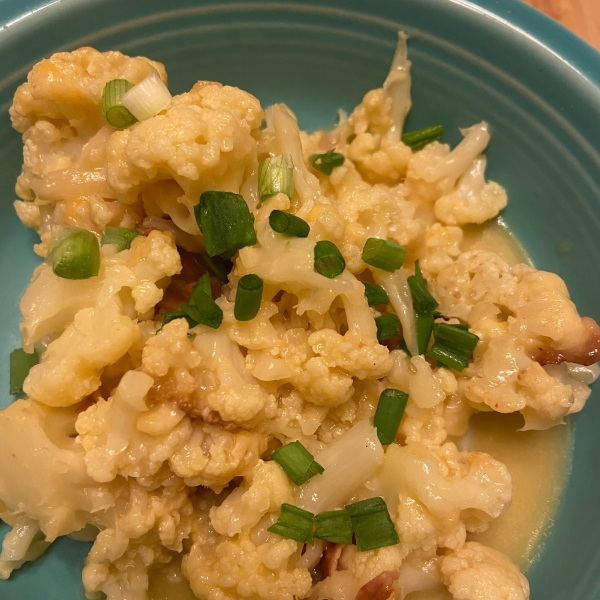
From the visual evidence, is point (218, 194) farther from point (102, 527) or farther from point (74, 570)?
point (74, 570)

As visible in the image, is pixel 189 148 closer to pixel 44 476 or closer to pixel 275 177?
pixel 275 177

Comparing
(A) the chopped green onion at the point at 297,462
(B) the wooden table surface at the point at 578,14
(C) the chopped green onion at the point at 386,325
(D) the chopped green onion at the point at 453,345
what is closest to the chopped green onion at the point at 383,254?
(C) the chopped green onion at the point at 386,325

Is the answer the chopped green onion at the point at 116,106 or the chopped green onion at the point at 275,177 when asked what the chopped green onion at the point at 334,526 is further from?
the chopped green onion at the point at 116,106

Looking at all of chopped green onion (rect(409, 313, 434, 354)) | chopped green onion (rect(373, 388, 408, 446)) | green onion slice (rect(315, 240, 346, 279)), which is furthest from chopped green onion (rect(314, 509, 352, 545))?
green onion slice (rect(315, 240, 346, 279))

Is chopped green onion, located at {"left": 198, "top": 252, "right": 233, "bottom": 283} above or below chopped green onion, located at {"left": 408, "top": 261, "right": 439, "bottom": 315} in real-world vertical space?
below

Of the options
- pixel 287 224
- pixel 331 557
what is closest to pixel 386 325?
pixel 287 224

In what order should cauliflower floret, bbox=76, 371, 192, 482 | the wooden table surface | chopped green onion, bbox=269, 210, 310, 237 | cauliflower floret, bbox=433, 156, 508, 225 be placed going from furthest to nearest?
1. the wooden table surface
2. cauliflower floret, bbox=433, 156, 508, 225
3. chopped green onion, bbox=269, 210, 310, 237
4. cauliflower floret, bbox=76, 371, 192, 482

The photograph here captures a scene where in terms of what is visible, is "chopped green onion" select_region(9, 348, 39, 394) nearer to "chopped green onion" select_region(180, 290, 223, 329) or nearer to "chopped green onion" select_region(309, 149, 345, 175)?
"chopped green onion" select_region(180, 290, 223, 329)

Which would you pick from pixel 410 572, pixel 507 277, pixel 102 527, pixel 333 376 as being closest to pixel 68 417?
pixel 102 527
